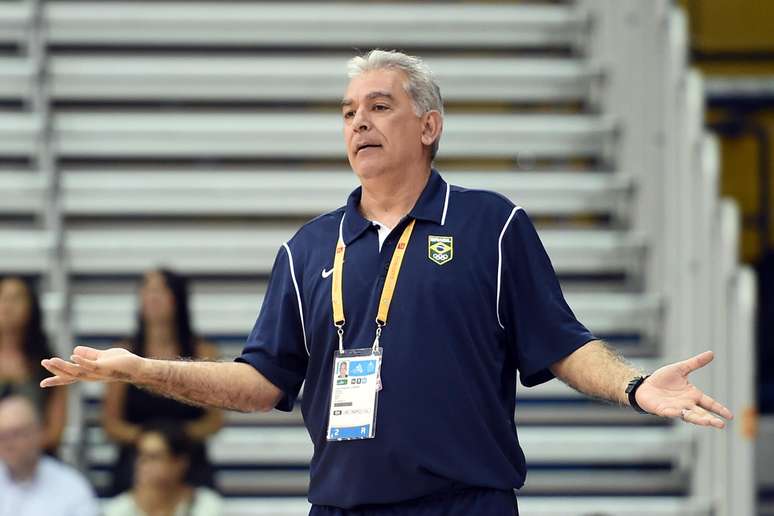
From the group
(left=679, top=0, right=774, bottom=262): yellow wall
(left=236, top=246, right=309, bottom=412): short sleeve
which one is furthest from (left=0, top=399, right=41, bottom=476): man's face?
(left=679, top=0, right=774, bottom=262): yellow wall

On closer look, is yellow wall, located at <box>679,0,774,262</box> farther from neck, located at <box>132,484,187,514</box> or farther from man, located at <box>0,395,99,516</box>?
man, located at <box>0,395,99,516</box>

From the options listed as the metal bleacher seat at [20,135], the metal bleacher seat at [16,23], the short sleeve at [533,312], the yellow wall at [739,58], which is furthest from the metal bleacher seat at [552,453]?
the short sleeve at [533,312]

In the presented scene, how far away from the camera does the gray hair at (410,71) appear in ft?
13.6

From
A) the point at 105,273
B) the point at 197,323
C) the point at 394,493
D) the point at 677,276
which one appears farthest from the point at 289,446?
the point at 394,493

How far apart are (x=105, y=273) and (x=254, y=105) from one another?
1315 millimetres

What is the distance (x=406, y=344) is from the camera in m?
3.92

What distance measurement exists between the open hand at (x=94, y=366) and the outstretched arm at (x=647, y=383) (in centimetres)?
103

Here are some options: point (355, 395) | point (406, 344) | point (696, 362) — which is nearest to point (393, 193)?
point (406, 344)

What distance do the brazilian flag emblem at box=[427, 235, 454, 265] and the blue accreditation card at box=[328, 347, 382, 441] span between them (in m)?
0.27

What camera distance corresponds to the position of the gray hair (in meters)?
4.16

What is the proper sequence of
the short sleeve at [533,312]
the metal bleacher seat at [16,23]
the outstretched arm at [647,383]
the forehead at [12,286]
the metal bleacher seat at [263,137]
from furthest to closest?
the metal bleacher seat at [16,23], the metal bleacher seat at [263,137], the forehead at [12,286], the short sleeve at [533,312], the outstretched arm at [647,383]

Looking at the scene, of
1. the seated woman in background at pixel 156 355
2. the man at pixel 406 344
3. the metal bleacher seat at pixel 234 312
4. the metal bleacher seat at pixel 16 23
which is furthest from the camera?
the metal bleacher seat at pixel 16 23

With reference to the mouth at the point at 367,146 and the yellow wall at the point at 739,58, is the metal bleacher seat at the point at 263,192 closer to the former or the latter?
the yellow wall at the point at 739,58

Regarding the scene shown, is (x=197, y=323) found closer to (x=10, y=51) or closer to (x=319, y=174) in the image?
(x=319, y=174)
